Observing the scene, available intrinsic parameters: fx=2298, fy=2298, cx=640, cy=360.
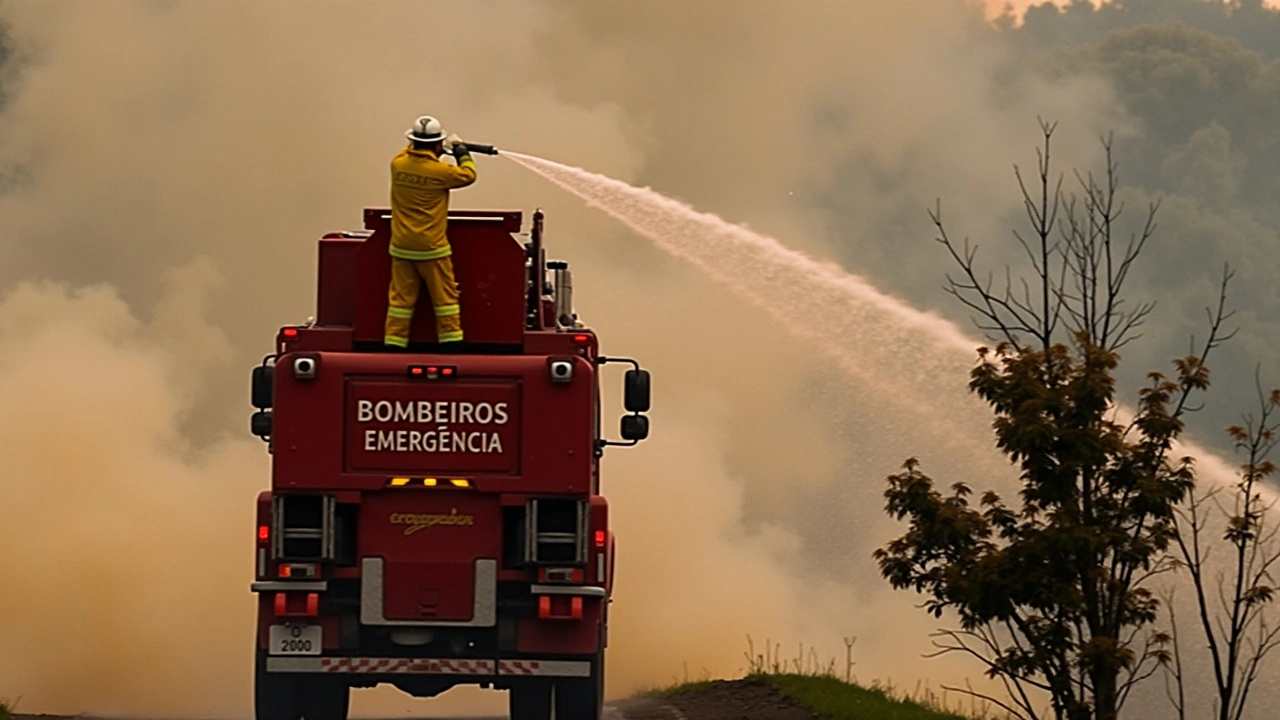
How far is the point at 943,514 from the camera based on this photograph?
1823 cm

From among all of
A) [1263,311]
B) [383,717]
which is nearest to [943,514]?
[383,717]

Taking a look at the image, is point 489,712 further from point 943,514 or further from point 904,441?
point 904,441

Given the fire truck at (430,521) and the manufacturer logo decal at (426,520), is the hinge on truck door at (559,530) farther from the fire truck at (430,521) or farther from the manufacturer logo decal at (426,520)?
the manufacturer logo decal at (426,520)

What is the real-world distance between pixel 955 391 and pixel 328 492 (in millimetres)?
10740

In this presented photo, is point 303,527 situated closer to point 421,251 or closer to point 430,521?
point 430,521

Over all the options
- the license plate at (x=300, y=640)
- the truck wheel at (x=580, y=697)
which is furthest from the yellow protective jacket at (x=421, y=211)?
the truck wheel at (x=580, y=697)

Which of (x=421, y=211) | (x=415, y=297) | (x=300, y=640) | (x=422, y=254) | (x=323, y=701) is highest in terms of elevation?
(x=421, y=211)

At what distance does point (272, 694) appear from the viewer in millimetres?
18109

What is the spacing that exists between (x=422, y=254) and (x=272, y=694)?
367cm

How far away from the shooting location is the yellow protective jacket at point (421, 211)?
60.1 feet

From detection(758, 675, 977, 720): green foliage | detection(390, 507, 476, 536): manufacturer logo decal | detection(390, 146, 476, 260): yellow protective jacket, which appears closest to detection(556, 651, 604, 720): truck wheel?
detection(390, 507, 476, 536): manufacturer logo decal

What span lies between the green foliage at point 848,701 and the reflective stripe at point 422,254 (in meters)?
5.94

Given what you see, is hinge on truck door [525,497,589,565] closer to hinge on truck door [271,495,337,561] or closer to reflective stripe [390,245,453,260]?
hinge on truck door [271,495,337,561]

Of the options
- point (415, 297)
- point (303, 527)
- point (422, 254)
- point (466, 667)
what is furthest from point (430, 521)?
point (422, 254)
